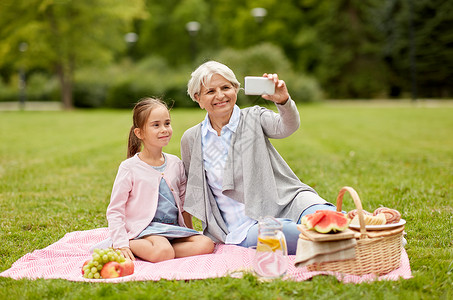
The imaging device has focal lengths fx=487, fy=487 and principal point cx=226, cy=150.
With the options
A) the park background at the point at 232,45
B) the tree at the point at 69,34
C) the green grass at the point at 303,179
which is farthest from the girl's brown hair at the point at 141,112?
the tree at the point at 69,34

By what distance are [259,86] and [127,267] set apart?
1599 mm

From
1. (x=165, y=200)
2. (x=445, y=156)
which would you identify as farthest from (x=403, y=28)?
(x=165, y=200)

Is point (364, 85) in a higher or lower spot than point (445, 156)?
higher

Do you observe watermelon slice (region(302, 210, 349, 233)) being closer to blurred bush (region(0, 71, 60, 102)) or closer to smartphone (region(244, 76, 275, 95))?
smartphone (region(244, 76, 275, 95))

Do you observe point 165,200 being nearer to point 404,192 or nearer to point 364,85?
point 404,192

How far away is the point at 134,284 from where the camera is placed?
3270 millimetres

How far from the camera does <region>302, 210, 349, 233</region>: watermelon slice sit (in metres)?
3.18

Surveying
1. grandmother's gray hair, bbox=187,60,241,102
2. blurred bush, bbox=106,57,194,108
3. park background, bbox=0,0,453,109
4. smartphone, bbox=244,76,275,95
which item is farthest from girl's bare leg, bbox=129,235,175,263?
blurred bush, bbox=106,57,194,108

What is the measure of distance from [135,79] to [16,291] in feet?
92.4

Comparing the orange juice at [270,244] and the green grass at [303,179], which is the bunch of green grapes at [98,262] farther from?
the orange juice at [270,244]

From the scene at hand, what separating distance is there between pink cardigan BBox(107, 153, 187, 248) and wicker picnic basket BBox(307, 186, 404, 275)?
1.38 metres

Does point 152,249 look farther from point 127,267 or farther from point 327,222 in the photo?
point 327,222

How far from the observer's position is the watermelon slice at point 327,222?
10.4 feet

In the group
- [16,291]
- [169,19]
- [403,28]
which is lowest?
[16,291]
